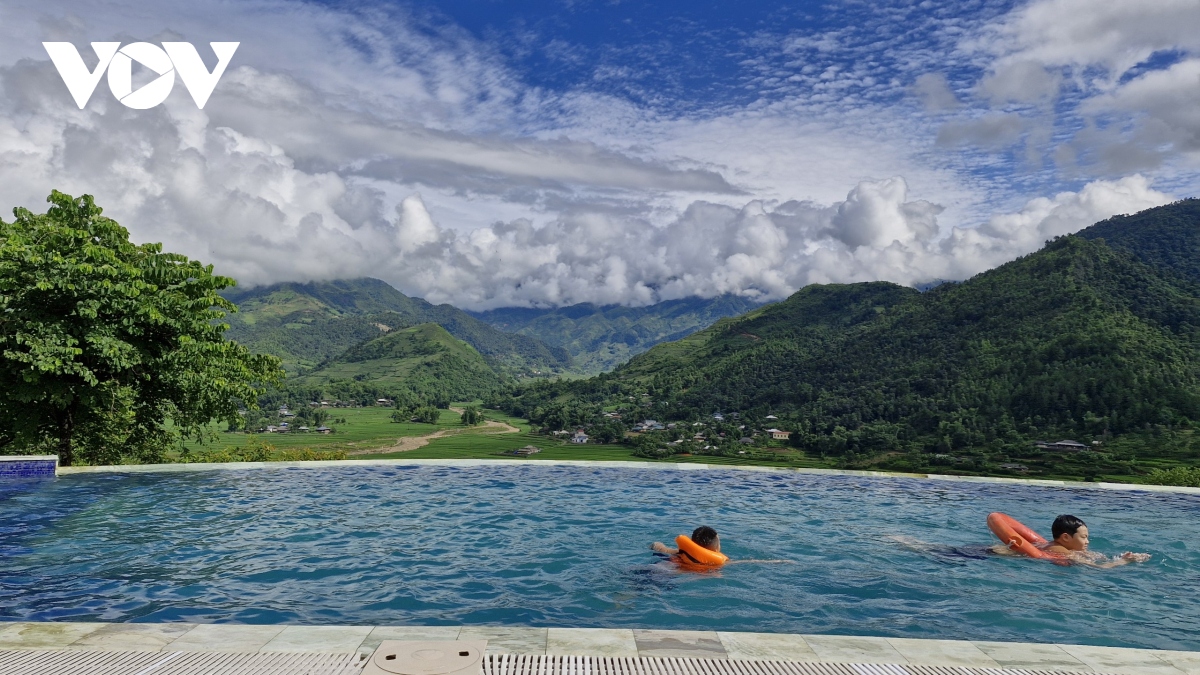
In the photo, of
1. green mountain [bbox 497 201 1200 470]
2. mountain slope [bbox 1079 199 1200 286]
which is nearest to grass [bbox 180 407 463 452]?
green mountain [bbox 497 201 1200 470]

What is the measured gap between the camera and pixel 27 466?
14.6 metres

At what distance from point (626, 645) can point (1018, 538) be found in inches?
322

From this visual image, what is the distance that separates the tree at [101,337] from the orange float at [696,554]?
12391 millimetres

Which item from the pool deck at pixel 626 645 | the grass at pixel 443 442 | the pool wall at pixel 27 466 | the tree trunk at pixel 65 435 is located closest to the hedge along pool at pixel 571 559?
the pool wall at pixel 27 466

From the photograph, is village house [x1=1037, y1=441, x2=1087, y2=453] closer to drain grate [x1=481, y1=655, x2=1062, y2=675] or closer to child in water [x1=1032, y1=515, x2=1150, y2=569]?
child in water [x1=1032, y1=515, x2=1150, y2=569]

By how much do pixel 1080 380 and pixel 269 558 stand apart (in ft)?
240

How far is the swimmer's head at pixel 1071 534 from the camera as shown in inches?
398

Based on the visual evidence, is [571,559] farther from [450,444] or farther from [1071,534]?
[450,444]

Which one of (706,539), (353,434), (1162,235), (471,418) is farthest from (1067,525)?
(1162,235)

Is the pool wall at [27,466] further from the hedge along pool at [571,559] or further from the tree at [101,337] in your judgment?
the tree at [101,337]

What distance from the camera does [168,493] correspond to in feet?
44.9

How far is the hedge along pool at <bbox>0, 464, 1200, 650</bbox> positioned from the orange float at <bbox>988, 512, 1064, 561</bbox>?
0.97 feet

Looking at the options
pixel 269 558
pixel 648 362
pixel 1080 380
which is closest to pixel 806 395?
pixel 1080 380

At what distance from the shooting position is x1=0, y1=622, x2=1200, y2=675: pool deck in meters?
4.95
